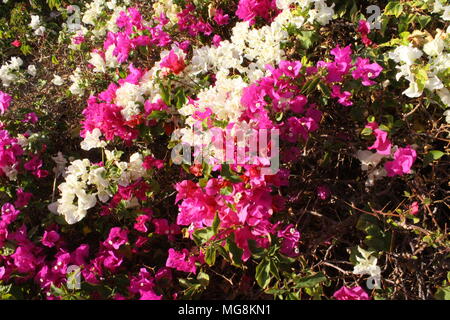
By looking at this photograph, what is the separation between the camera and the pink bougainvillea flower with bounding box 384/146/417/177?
4.23 ft

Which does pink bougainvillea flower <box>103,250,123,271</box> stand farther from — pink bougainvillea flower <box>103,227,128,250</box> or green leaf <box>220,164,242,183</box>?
green leaf <box>220,164,242,183</box>

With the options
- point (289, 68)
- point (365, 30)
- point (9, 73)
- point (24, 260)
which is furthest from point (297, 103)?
point (9, 73)

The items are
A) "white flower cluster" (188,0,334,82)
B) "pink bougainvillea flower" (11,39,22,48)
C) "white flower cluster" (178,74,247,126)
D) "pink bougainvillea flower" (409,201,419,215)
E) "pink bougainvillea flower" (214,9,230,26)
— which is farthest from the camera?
"pink bougainvillea flower" (11,39,22,48)

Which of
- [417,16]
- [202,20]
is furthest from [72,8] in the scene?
[417,16]

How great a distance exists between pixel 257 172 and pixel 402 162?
472 mm

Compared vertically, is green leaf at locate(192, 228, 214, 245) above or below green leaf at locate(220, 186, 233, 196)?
below

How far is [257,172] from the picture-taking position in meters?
1.20

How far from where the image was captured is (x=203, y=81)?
1.55 m

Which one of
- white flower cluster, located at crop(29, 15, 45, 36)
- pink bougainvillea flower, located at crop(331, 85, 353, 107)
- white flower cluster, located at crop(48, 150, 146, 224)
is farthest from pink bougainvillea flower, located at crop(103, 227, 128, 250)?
white flower cluster, located at crop(29, 15, 45, 36)

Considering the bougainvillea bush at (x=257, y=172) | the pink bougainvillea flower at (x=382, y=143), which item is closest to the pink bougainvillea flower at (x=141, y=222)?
the bougainvillea bush at (x=257, y=172)

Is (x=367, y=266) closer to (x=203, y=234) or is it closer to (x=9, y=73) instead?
(x=203, y=234)

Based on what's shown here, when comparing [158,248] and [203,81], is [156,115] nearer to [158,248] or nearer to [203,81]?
[203,81]

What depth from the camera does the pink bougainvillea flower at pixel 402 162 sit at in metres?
1.29

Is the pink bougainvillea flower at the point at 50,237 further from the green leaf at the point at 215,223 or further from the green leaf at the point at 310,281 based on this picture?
the green leaf at the point at 310,281
